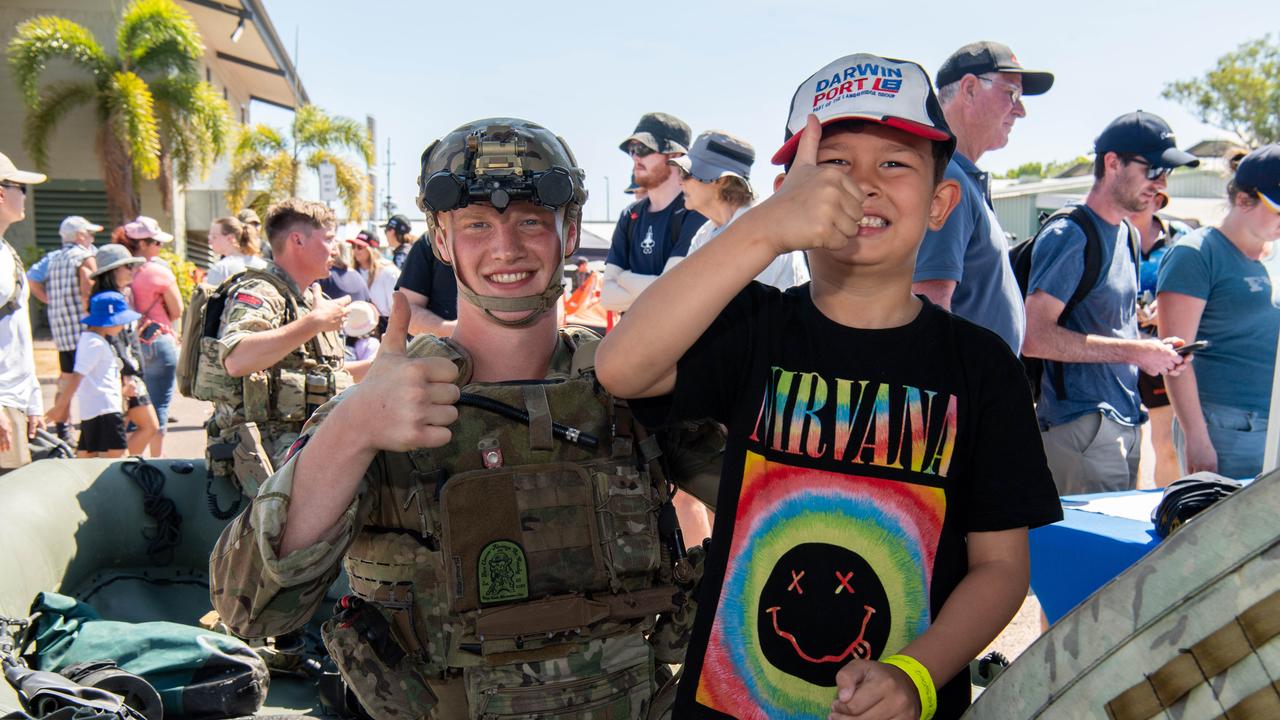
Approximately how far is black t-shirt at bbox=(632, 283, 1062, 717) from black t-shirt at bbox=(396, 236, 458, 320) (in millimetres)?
3820

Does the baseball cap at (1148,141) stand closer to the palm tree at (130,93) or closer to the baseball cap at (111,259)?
the baseball cap at (111,259)

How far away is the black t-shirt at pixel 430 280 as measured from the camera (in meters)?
5.21

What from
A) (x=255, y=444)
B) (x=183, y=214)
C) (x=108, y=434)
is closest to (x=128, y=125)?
(x=183, y=214)

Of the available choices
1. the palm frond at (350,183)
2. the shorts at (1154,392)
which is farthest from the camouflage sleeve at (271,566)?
the palm frond at (350,183)

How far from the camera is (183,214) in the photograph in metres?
24.5

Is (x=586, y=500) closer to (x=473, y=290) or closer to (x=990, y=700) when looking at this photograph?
(x=473, y=290)

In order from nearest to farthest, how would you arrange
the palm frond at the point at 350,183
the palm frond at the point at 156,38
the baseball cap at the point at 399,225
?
the baseball cap at the point at 399,225, the palm frond at the point at 156,38, the palm frond at the point at 350,183

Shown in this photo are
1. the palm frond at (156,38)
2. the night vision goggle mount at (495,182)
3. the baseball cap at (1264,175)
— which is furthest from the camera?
the palm frond at (156,38)

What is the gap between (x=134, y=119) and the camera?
20.9 m

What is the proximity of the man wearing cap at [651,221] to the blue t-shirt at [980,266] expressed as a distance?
2003 mm

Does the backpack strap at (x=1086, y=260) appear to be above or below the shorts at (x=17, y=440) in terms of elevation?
above

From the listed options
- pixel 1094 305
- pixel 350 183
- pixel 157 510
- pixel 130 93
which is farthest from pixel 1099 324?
pixel 350 183

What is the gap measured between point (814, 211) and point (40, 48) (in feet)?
76.4

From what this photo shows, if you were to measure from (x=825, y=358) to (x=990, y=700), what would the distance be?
60 centimetres
